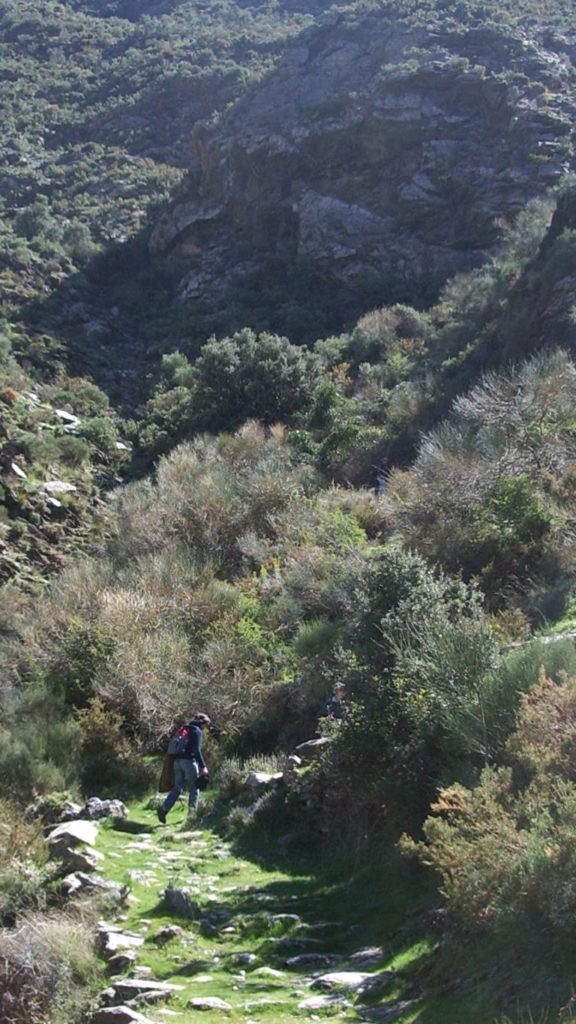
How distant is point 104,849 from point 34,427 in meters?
22.5

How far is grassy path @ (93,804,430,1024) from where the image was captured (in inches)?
266

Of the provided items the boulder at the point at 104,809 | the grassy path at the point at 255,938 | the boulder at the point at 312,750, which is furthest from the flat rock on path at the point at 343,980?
the boulder at the point at 104,809

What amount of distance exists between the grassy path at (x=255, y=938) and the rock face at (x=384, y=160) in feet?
115

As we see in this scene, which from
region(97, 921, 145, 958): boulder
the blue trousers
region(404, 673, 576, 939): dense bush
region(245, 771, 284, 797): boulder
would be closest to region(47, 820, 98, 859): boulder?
the blue trousers

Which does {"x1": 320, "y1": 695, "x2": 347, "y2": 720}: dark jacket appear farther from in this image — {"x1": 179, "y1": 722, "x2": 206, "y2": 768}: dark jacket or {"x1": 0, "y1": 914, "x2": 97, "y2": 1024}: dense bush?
{"x1": 0, "y1": 914, "x2": 97, "y2": 1024}: dense bush

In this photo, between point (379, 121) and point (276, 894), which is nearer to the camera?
point (276, 894)

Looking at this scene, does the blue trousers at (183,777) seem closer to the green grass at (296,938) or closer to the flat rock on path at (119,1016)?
the green grass at (296,938)

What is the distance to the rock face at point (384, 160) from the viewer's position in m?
43.6

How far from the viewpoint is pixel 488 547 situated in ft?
57.3

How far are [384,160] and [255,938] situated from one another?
143 feet

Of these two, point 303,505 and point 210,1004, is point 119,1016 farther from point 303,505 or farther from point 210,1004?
point 303,505

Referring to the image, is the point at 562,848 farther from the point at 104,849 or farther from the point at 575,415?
the point at 575,415

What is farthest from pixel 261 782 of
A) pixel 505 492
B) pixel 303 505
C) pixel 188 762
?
pixel 303 505

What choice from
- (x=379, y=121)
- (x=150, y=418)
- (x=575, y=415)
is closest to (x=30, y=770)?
(x=575, y=415)
